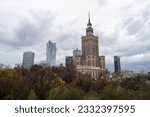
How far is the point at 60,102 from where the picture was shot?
8070 millimetres

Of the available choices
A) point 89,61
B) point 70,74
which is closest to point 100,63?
point 89,61

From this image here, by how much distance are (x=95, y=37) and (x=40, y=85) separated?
14364 centimetres

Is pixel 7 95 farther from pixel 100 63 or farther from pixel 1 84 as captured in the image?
pixel 100 63

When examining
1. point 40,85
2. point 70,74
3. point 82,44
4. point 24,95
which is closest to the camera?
point 24,95

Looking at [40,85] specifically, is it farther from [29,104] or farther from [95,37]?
[95,37]

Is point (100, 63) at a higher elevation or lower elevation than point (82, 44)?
lower

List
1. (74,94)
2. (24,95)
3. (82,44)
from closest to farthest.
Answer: (74,94)
(24,95)
(82,44)

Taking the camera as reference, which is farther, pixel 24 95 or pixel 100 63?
pixel 100 63

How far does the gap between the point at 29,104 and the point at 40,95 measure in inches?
734

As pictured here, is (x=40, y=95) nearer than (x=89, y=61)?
Yes

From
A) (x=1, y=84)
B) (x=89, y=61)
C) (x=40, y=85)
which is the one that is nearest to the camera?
(x=1, y=84)

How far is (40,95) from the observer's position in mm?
26484

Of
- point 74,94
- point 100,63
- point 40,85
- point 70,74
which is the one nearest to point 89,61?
point 100,63

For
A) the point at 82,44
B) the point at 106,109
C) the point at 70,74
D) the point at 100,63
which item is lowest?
the point at 106,109
